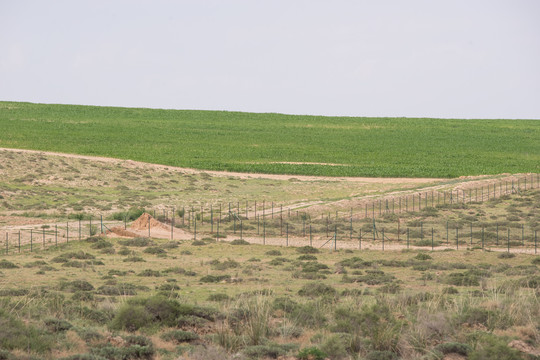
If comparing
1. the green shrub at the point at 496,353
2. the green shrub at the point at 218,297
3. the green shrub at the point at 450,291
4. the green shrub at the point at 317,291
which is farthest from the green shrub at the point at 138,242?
the green shrub at the point at 496,353

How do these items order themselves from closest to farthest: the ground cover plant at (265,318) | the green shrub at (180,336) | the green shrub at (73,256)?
the ground cover plant at (265,318)
the green shrub at (180,336)
the green shrub at (73,256)

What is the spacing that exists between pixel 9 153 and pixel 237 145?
38.5 metres

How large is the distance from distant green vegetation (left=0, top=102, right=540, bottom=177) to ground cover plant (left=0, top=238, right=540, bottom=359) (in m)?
51.0

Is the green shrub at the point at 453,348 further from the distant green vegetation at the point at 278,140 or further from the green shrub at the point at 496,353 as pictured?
the distant green vegetation at the point at 278,140

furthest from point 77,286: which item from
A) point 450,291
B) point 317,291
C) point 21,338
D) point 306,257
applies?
point 306,257

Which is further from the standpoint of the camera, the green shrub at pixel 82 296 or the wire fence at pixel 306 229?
the wire fence at pixel 306 229

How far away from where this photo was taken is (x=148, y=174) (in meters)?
72.5

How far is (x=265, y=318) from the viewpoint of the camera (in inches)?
619

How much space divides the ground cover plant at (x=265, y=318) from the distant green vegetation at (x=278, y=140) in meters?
51.0

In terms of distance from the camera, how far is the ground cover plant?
14328mm

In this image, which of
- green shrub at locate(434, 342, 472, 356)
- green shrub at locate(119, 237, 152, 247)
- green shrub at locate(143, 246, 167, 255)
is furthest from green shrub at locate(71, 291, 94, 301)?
green shrub at locate(119, 237, 152, 247)

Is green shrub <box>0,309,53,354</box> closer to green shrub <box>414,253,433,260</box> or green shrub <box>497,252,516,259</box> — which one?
green shrub <box>414,253,433,260</box>

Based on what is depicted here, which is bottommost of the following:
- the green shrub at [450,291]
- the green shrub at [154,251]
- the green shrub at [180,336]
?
the green shrub at [154,251]

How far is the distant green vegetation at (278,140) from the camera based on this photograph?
84506mm
